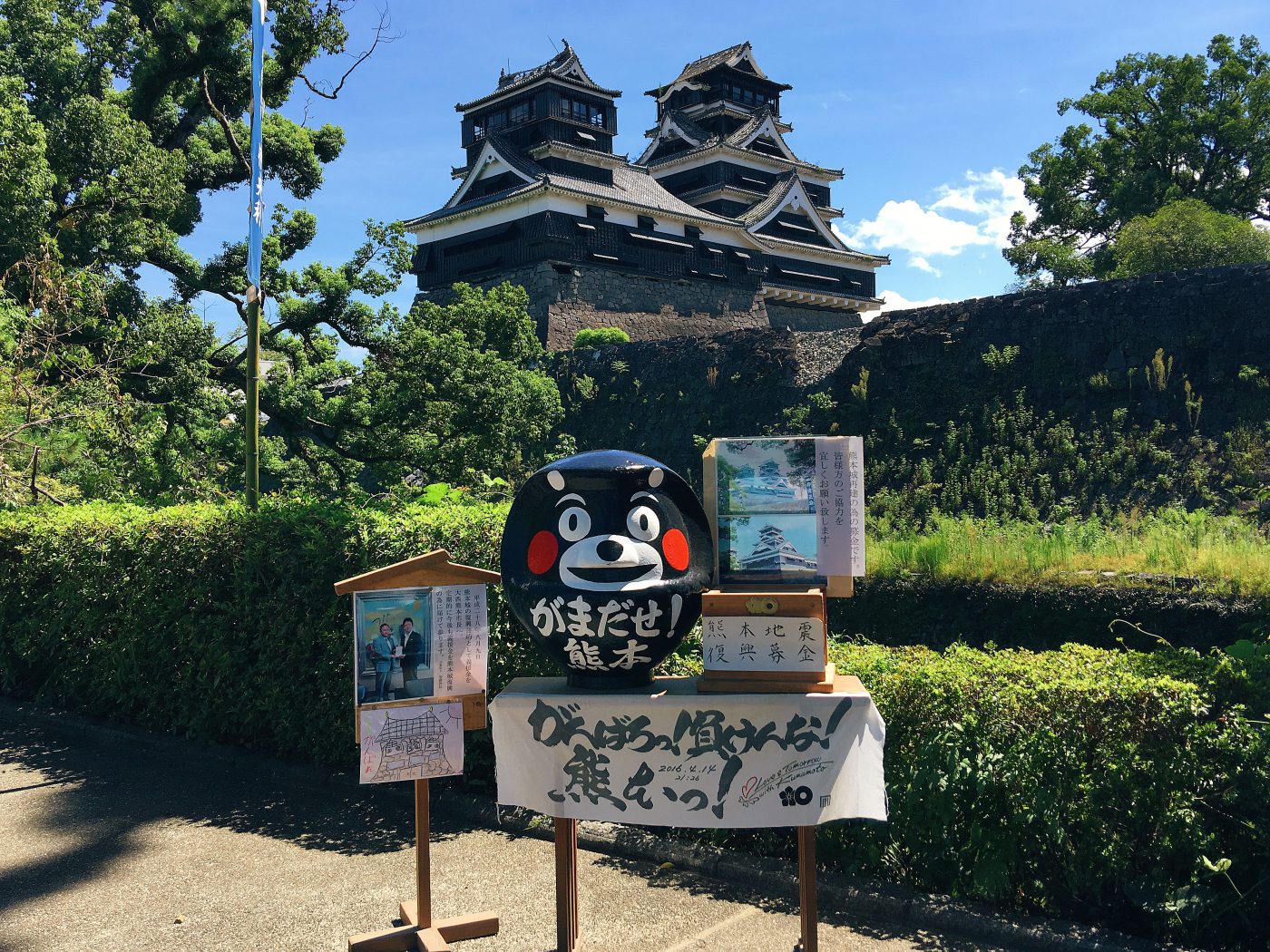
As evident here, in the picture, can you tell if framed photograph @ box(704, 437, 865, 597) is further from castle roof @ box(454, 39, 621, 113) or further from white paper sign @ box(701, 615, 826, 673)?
castle roof @ box(454, 39, 621, 113)

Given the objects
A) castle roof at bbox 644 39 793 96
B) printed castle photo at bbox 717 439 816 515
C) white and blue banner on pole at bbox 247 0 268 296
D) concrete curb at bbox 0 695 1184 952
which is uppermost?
castle roof at bbox 644 39 793 96

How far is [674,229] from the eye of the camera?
32938mm

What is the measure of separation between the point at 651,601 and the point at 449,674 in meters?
0.98

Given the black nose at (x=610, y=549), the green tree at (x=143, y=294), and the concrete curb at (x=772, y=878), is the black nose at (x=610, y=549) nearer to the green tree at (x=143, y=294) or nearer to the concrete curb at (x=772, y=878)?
the concrete curb at (x=772, y=878)

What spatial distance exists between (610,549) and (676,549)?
0.92 ft

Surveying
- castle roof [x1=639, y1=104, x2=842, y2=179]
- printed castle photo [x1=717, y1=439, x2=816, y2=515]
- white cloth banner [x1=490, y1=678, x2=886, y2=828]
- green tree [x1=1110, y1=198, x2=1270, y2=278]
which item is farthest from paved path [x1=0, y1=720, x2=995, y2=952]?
castle roof [x1=639, y1=104, x2=842, y2=179]

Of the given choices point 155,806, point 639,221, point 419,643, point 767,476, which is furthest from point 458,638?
point 639,221

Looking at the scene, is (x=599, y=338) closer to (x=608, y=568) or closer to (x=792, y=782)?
(x=608, y=568)

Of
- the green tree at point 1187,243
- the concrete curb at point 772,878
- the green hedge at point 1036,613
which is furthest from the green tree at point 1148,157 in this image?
the concrete curb at point 772,878

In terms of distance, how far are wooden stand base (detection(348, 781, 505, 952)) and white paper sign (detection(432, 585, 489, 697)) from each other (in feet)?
1.35

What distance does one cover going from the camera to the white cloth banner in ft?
11.6

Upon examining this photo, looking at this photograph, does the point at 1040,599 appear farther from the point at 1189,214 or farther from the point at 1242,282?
the point at 1189,214

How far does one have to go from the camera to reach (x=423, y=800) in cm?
390

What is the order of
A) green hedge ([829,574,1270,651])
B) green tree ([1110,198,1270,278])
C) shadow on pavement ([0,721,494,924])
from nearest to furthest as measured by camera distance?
shadow on pavement ([0,721,494,924]), green hedge ([829,574,1270,651]), green tree ([1110,198,1270,278])
